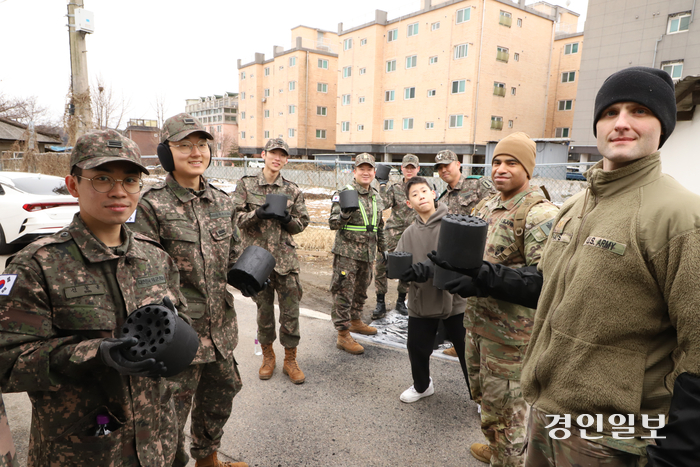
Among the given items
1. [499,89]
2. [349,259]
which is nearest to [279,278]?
[349,259]

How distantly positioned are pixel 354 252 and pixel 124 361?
11.7 feet

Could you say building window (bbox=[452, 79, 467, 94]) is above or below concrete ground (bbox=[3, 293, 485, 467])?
above

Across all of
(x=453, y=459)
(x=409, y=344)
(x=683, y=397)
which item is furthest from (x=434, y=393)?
(x=683, y=397)

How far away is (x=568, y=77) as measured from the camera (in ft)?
103

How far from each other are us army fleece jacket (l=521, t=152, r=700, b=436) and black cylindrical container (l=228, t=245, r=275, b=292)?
1.68 m

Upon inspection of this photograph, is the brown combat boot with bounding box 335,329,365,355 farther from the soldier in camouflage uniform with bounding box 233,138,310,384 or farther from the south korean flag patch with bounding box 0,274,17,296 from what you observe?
the south korean flag patch with bounding box 0,274,17,296

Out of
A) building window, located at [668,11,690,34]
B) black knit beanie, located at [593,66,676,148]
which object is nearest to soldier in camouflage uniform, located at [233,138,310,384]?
black knit beanie, located at [593,66,676,148]

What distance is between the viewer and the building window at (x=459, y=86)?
27.8 metres

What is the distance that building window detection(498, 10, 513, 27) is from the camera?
27188 mm

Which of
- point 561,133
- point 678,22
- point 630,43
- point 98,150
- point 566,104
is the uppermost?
point 678,22

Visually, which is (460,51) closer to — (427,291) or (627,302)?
(427,291)

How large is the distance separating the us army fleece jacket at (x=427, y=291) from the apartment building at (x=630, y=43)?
77.6ft

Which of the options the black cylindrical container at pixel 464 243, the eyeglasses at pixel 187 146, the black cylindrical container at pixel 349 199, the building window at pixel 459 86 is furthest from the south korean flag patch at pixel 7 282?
the building window at pixel 459 86

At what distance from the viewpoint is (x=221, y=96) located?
75625 mm
